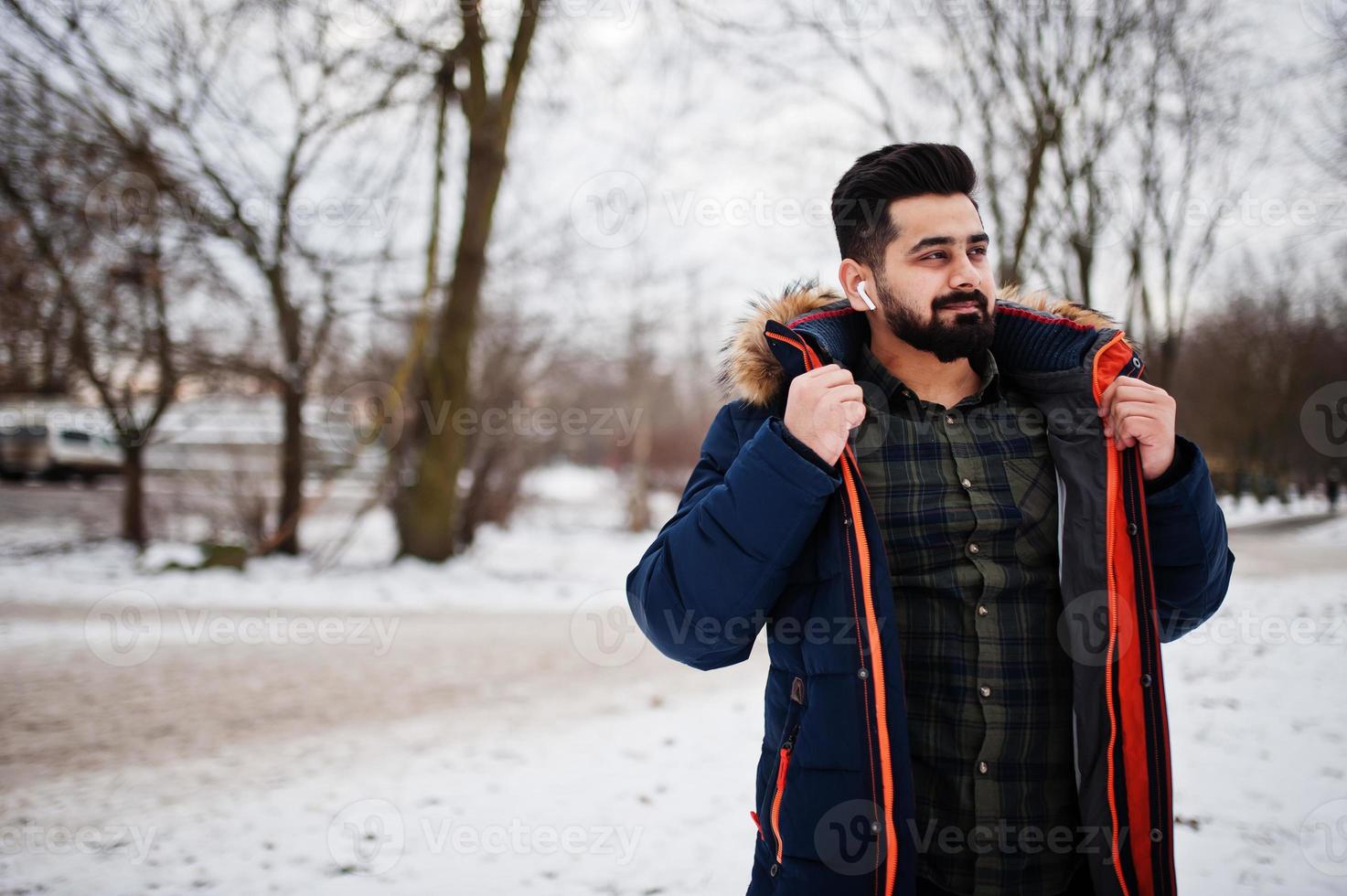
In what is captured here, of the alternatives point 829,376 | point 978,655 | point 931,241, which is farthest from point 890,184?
point 978,655

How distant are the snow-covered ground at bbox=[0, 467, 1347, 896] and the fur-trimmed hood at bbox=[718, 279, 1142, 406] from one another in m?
2.32

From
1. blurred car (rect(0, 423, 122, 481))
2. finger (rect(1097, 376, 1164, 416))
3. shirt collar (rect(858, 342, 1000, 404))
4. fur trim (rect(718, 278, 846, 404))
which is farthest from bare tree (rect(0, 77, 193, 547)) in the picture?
blurred car (rect(0, 423, 122, 481))

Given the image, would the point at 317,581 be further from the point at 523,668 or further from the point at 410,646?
the point at 523,668

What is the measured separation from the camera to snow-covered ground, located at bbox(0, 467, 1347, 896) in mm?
3264

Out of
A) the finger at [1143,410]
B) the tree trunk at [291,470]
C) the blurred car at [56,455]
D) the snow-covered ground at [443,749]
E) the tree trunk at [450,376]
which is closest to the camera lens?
the finger at [1143,410]

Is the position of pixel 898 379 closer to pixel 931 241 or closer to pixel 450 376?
pixel 931 241

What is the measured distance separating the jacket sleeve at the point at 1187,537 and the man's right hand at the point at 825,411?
80 centimetres

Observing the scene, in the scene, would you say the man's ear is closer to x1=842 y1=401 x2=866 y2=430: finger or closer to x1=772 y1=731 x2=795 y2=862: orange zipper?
x1=842 y1=401 x2=866 y2=430: finger

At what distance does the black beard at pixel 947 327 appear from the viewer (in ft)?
5.94

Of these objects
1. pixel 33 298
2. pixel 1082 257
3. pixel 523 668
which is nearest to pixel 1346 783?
pixel 523 668

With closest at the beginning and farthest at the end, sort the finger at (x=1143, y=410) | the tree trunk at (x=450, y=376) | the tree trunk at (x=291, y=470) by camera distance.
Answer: the finger at (x=1143, y=410)
the tree trunk at (x=450, y=376)
the tree trunk at (x=291, y=470)

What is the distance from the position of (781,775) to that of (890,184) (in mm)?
1454

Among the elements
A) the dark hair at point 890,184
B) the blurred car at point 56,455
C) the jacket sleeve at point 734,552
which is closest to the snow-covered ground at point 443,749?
the jacket sleeve at point 734,552

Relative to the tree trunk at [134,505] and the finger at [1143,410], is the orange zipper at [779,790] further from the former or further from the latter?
the tree trunk at [134,505]
